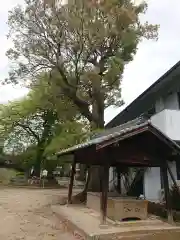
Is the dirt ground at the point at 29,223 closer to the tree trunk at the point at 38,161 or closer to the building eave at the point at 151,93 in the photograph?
the building eave at the point at 151,93

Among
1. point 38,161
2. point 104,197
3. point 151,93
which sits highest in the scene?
point 151,93

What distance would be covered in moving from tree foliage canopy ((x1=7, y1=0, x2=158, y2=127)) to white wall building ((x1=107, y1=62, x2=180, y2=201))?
205 cm

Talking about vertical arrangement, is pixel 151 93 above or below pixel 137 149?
above

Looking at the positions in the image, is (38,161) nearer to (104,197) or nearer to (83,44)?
(83,44)

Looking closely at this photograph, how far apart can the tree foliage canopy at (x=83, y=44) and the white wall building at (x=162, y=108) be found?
2.05 m

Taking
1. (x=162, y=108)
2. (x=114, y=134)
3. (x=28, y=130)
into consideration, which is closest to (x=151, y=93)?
(x=162, y=108)

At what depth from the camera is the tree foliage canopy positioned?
12891 mm

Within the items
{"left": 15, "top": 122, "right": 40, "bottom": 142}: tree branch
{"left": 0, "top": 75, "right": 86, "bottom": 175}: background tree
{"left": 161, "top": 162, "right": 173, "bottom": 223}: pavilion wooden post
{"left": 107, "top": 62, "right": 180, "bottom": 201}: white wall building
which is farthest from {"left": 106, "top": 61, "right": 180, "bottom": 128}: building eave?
{"left": 15, "top": 122, "right": 40, "bottom": 142}: tree branch

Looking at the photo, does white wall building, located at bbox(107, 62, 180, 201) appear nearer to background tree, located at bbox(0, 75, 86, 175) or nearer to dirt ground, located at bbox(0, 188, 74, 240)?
dirt ground, located at bbox(0, 188, 74, 240)

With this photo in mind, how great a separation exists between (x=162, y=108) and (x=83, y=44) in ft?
18.0

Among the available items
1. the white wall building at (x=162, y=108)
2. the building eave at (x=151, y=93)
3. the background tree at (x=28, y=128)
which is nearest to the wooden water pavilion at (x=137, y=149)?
the white wall building at (x=162, y=108)

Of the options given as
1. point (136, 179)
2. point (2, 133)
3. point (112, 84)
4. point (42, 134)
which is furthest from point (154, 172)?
point (2, 133)

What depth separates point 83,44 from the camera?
13.2 m

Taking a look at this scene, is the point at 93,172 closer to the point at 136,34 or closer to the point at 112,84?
the point at 112,84
